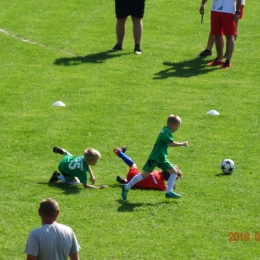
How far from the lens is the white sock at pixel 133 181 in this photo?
1212 centimetres

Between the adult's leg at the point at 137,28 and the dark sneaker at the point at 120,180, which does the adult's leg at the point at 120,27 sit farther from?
the dark sneaker at the point at 120,180

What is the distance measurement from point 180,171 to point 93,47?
9739 millimetres

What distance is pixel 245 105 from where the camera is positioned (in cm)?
1836

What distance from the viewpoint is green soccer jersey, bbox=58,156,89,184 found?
1266cm

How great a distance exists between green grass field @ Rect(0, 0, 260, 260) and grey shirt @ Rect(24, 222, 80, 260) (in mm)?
2354

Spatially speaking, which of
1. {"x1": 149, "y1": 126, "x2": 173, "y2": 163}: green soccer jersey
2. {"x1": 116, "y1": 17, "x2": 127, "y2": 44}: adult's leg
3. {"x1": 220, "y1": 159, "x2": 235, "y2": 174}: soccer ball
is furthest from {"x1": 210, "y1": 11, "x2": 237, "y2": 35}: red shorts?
{"x1": 149, "y1": 126, "x2": 173, "y2": 163}: green soccer jersey

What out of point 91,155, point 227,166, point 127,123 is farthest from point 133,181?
point 127,123

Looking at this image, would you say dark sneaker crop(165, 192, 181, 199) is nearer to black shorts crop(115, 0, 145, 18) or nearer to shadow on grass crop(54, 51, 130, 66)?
shadow on grass crop(54, 51, 130, 66)

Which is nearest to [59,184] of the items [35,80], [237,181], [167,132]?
[167,132]

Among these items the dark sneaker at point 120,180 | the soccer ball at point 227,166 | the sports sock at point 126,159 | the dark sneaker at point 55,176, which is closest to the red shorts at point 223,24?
the soccer ball at point 227,166

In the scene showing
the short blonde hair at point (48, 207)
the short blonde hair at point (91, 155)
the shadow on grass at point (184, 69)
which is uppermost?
the short blonde hair at point (48, 207)

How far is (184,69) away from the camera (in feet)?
68.0

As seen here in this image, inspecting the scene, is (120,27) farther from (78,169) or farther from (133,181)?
(133,181)

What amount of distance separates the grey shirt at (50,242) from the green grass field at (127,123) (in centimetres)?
235
